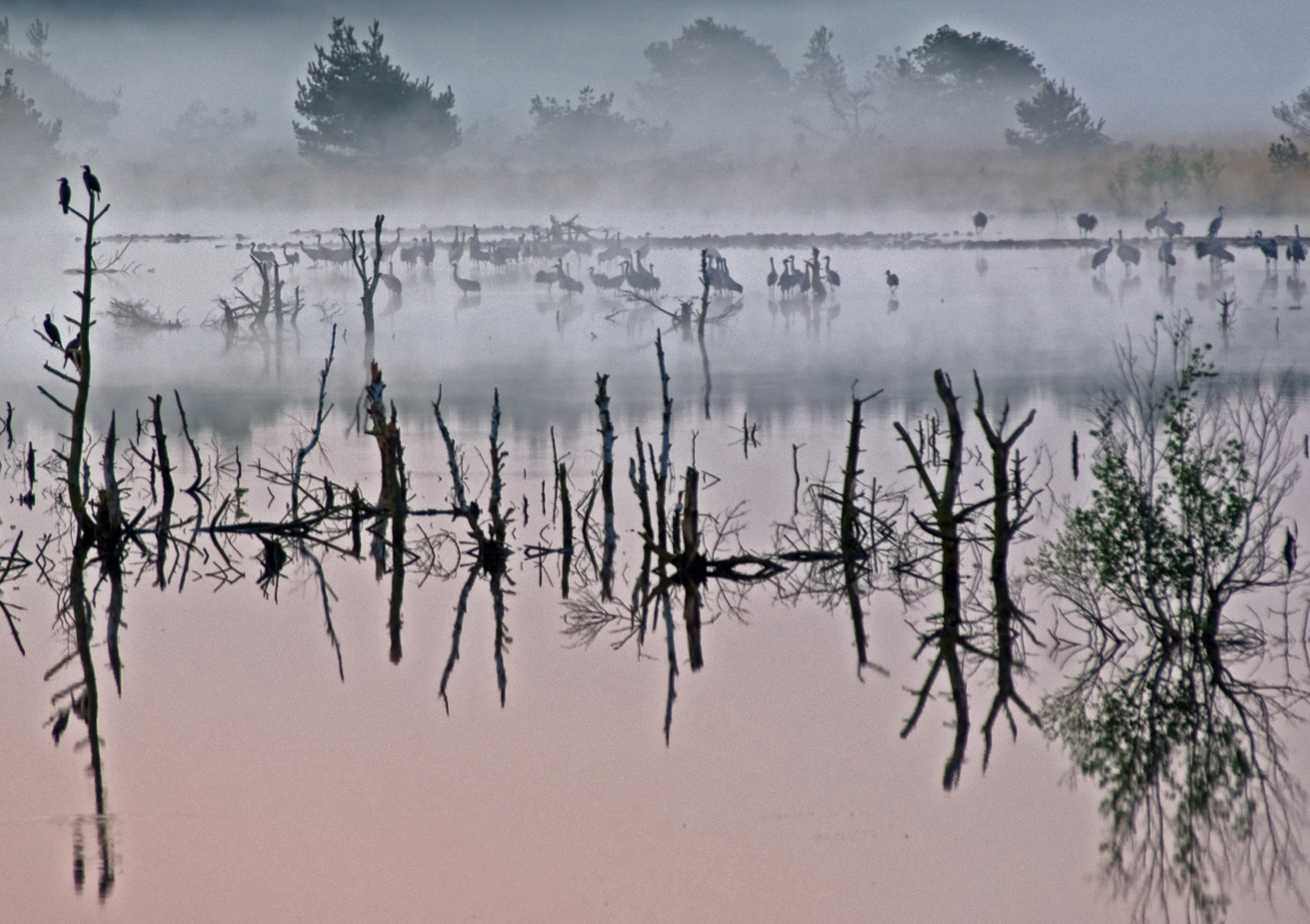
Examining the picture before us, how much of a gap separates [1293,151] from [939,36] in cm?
2063

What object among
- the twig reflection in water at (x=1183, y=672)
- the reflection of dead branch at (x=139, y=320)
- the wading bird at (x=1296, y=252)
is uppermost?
the wading bird at (x=1296, y=252)

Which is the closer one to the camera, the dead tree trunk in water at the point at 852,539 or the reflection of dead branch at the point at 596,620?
the reflection of dead branch at the point at 596,620

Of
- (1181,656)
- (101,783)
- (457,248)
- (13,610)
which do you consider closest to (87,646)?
(13,610)

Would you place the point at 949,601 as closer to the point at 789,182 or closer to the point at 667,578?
the point at 667,578

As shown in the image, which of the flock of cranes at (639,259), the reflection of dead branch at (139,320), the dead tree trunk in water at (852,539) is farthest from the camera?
the flock of cranes at (639,259)

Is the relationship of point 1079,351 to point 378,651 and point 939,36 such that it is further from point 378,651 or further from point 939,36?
point 939,36

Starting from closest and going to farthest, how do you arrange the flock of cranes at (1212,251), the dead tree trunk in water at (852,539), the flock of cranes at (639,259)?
the dead tree trunk in water at (852,539)
the flock of cranes at (639,259)
the flock of cranes at (1212,251)

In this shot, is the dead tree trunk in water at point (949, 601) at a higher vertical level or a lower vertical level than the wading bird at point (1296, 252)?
lower

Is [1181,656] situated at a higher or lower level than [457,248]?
lower

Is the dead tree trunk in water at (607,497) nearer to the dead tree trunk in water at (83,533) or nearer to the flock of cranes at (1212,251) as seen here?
the dead tree trunk in water at (83,533)

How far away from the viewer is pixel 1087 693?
29.7ft

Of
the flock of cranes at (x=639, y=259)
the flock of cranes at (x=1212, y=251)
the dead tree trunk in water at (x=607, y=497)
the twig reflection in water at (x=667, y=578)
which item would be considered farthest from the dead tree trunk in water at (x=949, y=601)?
the flock of cranes at (x=1212, y=251)

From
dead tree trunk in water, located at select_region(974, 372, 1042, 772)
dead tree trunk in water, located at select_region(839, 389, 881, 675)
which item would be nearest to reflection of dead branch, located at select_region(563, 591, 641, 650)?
dead tree trunk in water, located at select_region(839, 389, 881, 675)

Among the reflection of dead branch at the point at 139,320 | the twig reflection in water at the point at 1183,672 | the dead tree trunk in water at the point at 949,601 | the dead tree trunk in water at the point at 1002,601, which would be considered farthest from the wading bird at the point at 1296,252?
the dead tree trunk in water at the point at 1002,601
